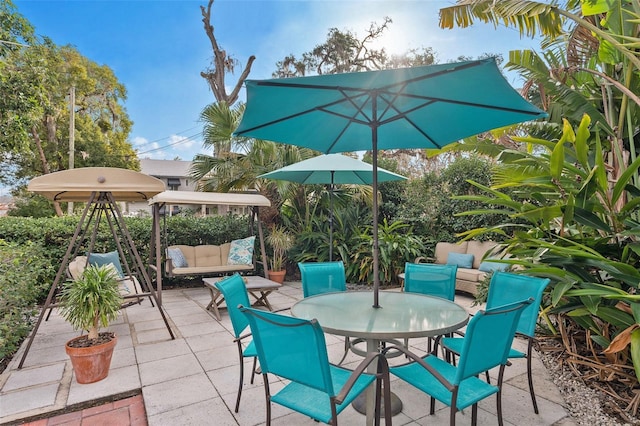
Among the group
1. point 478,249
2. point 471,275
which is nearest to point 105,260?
point 471,275

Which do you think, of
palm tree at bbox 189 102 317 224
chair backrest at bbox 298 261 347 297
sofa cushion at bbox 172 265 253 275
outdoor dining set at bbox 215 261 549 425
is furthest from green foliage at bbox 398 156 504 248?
outdoor dining set at bbox 215 261 549 425

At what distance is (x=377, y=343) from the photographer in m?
2.33

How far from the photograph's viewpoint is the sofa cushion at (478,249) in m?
6.09

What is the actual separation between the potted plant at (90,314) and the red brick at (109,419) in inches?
21.7

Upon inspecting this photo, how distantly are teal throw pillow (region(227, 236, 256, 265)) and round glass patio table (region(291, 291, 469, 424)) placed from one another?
4040 mm

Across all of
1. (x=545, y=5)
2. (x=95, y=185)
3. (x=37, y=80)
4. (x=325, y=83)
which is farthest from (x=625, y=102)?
(x=37, y=80)

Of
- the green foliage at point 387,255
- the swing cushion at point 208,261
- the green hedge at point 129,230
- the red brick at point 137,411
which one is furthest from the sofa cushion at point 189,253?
the red brick at point 137,411

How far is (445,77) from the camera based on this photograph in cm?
198

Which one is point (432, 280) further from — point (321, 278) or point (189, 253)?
point (189, 253)

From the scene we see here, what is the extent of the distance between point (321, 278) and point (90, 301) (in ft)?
6.58

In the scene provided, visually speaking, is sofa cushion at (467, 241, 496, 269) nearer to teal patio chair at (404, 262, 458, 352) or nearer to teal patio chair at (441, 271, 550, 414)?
teal patio chair at (404, 262, 458, 352)

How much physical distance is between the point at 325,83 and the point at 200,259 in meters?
5.51

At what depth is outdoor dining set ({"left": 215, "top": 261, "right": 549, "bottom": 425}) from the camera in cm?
168

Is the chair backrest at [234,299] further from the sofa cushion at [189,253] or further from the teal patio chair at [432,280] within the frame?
the sofa cushion at [189,253]
